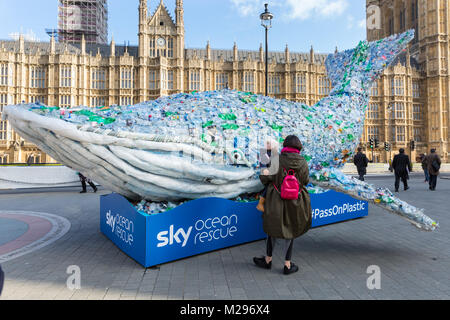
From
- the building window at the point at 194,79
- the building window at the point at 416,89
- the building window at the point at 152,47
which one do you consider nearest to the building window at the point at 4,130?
the building window at the point at 152,47

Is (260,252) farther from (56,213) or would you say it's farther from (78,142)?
(56,213)

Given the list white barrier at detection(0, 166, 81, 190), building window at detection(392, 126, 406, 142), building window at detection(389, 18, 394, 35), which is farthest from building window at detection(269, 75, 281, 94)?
white barrier at detection(0, 166, 81, 190)

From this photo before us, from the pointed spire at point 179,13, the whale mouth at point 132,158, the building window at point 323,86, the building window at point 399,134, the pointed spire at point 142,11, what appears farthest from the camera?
the building window at point 399,134

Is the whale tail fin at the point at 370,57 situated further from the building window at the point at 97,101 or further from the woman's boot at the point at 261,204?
the building window at the point at 97,101

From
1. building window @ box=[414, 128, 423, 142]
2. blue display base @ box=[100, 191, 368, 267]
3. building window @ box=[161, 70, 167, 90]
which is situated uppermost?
building window @ box=[161, 70, 167, 90]

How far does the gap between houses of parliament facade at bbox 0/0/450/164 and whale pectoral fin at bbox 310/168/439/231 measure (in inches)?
1495

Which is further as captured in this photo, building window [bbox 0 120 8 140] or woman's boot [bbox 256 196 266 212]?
building window [bbox 0 120 8 140]

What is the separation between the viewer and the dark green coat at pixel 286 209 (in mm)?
3695

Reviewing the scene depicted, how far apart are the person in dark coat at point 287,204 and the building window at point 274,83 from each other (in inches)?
1702

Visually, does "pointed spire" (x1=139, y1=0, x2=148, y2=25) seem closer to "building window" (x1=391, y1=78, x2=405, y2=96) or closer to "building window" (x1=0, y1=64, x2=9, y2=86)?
"building window" (x1=0, y1=64, x2=9, y2=86)

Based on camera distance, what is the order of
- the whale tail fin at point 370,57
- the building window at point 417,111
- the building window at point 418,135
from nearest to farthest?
1. the whale tail fin at point 370,57
2. the building window at point 418,135
3. the building window at point 417,111

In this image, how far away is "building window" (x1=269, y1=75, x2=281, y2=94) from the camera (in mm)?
45250
